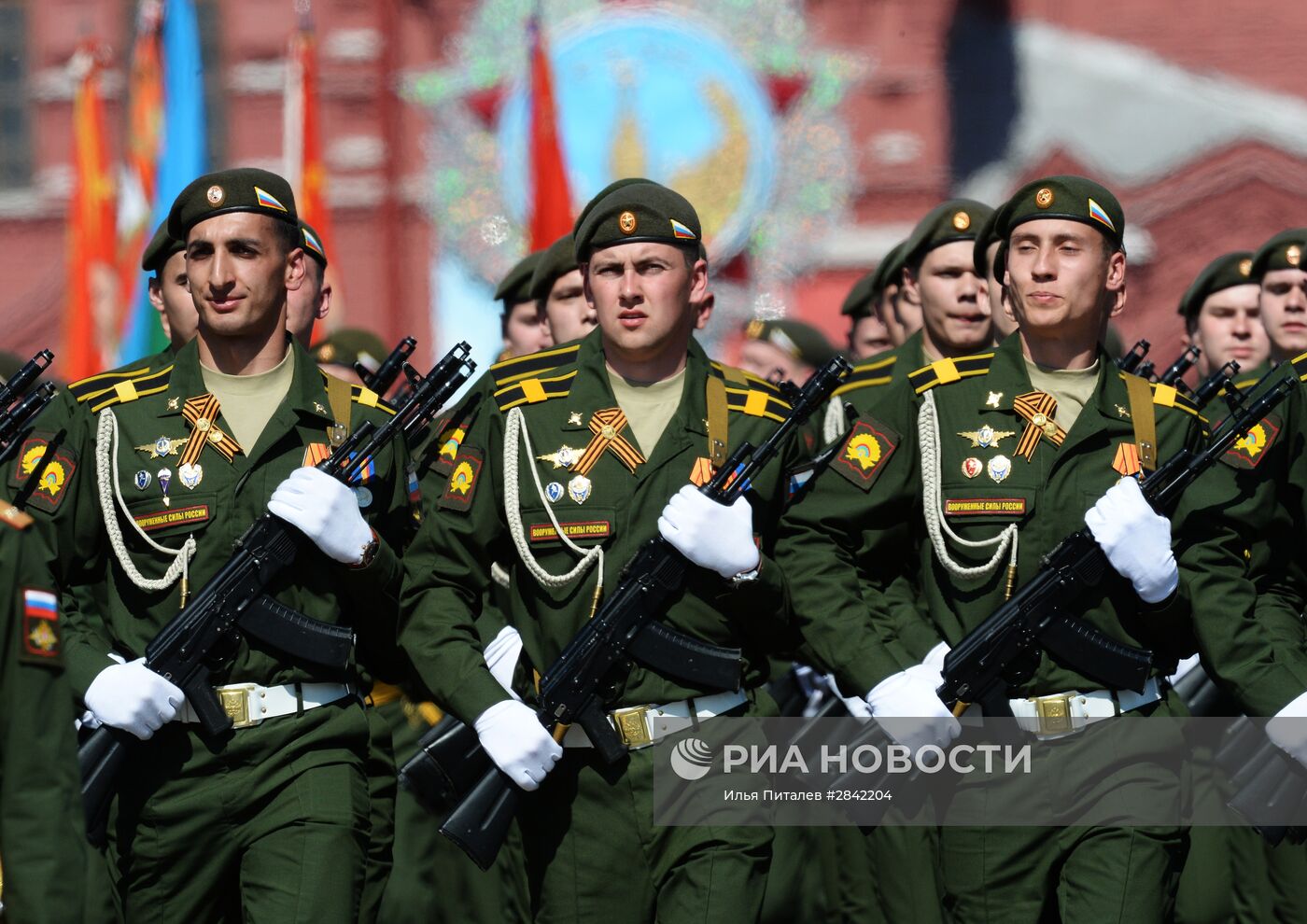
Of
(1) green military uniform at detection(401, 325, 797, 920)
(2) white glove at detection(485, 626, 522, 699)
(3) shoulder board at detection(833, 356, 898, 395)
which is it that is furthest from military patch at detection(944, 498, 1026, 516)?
(3) shoulder board at detection(833, 356, 898, 395)

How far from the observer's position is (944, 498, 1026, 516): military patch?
6422 mm

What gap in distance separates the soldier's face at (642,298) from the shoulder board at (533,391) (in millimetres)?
180

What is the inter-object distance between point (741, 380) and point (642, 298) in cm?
38

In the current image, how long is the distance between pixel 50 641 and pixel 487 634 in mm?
2762

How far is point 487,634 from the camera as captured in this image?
6.88 m

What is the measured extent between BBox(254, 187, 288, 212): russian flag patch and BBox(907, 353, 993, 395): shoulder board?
6.11ft

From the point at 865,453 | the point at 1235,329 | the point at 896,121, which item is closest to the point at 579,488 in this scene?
the point at 865,453

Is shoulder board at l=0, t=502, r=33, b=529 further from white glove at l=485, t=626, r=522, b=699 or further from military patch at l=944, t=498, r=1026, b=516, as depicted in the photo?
military patch at l=944, t=498, r=1026, b=516

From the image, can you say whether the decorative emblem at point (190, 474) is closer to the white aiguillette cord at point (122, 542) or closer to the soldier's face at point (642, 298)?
the white aiguillette cord at point (122, 542)

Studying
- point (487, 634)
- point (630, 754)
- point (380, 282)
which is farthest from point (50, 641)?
point (380, 282)

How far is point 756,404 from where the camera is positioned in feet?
21.5

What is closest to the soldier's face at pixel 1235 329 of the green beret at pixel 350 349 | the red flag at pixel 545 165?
the green beret at pixel 350 349

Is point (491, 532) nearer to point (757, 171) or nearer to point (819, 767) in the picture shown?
point (819, 767)

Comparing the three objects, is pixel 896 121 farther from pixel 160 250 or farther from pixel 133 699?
pixel 133 699
